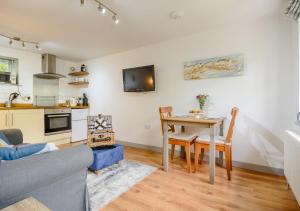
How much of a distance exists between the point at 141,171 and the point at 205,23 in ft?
8.54

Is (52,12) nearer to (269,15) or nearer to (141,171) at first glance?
(141,171)

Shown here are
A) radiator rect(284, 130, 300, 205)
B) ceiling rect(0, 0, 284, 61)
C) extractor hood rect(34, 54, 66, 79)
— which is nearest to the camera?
radiator rect(284, 130, 300, 205)

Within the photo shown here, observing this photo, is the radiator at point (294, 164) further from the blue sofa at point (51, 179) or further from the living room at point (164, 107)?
the blue sofa at point (51, 179)

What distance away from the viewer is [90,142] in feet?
8.66

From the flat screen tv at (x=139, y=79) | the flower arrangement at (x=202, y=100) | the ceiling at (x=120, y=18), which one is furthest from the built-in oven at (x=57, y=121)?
the flower arrangement at (x=202, y=100)

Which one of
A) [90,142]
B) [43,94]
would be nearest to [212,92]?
[90,142]

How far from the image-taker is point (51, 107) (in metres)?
4.01

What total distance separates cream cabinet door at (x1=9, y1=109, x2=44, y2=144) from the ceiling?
1.51 meters

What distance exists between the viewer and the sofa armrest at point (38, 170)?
2.85ft

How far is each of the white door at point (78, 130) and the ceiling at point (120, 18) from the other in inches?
82.8

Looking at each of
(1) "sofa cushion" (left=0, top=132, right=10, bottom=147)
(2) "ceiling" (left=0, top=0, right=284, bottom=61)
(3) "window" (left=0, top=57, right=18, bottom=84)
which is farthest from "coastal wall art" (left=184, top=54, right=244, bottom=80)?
(3) "window" (left=0, top=57, right=18, bottom=84)

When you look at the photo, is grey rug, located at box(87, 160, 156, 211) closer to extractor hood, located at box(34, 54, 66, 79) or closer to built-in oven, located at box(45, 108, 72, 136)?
built-in oven, located at box(45, 108, 72, 136)

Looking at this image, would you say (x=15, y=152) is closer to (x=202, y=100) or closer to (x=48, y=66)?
(x=202, y=100)

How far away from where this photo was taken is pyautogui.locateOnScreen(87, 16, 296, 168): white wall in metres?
2.39
